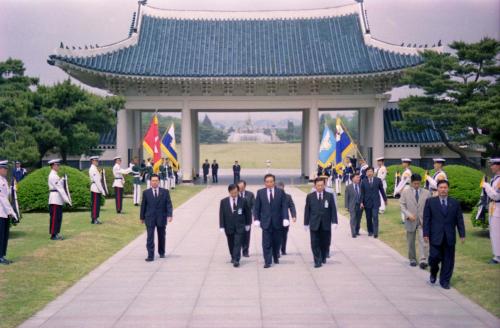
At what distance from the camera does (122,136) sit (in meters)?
35.9

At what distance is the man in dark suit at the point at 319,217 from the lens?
1191 cm

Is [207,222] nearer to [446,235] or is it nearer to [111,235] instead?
[111,235]

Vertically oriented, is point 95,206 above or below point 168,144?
below

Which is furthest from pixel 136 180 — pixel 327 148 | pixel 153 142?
pixel 327 148

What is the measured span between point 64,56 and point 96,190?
16.8 meters

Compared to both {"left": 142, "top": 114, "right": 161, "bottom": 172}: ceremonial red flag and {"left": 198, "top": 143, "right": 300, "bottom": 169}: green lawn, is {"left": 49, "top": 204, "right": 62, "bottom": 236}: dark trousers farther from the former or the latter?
{"left": 198, "top": 143, "right": 300, "bottom": 169}: green lawn

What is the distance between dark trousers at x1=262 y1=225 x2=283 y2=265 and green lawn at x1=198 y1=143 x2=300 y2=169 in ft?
187

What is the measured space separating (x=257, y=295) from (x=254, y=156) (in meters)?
76.3

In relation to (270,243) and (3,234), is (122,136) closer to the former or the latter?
(3,234)

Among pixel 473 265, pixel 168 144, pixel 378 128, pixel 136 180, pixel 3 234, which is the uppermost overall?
pixel 378 128

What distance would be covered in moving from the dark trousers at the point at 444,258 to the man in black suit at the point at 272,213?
293 centimetres

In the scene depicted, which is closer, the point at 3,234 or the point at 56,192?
the point at 3,234

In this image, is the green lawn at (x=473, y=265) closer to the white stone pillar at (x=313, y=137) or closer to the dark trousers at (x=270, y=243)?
the dark trousers at (x=270, y=243)

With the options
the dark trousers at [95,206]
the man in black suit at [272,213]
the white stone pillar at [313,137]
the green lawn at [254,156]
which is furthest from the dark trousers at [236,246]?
the green lawn at [254,156]
